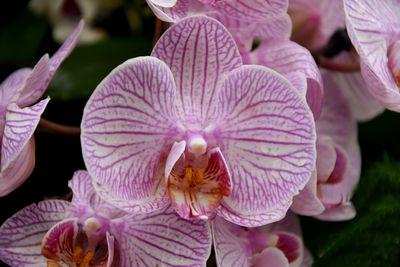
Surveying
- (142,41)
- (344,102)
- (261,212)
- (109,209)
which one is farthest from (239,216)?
(142,41)

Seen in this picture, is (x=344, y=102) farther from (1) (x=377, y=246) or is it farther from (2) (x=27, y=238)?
(2) (x=27, y=238)

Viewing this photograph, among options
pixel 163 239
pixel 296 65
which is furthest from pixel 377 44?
pixel 163 239

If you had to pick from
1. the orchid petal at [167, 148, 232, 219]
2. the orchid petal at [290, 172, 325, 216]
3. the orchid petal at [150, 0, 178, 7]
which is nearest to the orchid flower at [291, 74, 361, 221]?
the orchid petal at [290, 172, 325, 216]

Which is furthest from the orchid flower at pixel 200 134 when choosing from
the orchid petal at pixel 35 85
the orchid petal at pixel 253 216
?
the orchid petal at pixel 35 85

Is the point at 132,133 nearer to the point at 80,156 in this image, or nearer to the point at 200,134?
the point at 200,134

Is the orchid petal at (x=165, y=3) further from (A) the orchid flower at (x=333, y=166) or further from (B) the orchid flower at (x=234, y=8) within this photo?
(A) the orchid flower at (x=333, y=166)

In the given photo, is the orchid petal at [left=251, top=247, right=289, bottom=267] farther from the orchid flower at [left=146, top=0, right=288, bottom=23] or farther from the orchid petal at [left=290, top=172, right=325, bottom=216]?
the orchid flower at [left=146, top=0, right=288, bottom=23]
